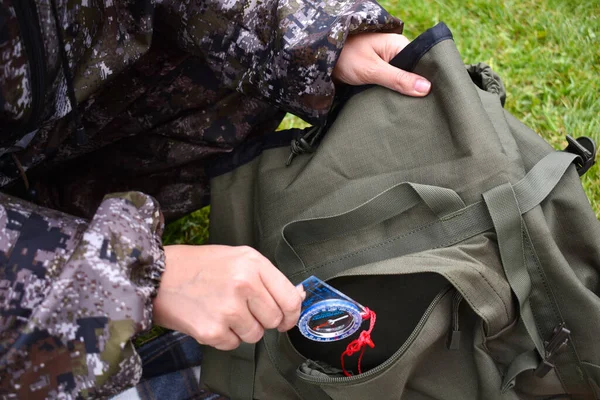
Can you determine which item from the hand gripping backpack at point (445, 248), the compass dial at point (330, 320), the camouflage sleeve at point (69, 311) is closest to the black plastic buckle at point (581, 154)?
the hand gripping backpack at point (445, 248)

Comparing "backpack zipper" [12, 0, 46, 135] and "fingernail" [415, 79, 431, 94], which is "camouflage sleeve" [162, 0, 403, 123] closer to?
"fingernail" [415, 79, 431, 94]

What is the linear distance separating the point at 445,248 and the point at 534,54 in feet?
4.20

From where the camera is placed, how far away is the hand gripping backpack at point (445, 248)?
1.03 meters

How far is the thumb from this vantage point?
1146 mm

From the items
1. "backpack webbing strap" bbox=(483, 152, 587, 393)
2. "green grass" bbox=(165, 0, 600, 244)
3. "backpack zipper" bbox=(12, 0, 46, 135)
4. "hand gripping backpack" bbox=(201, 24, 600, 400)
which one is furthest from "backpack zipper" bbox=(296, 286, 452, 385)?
"green grass" bbox=(165, 0, 600, 244)

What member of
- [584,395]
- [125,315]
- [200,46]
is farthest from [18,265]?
[584,395]

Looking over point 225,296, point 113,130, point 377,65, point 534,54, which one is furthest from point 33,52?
point 534,54

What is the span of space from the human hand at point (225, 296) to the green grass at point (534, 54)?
0.93 m

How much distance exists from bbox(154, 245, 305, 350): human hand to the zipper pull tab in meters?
0.29

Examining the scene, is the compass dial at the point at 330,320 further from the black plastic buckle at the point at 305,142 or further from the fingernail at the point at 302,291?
the black plastic buckle at the point at 305,142

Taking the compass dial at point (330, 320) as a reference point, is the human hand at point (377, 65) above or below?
above

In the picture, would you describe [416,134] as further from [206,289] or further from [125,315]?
[125,315]

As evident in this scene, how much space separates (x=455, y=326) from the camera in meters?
1.04

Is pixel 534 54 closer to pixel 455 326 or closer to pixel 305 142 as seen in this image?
pixel 305 142
